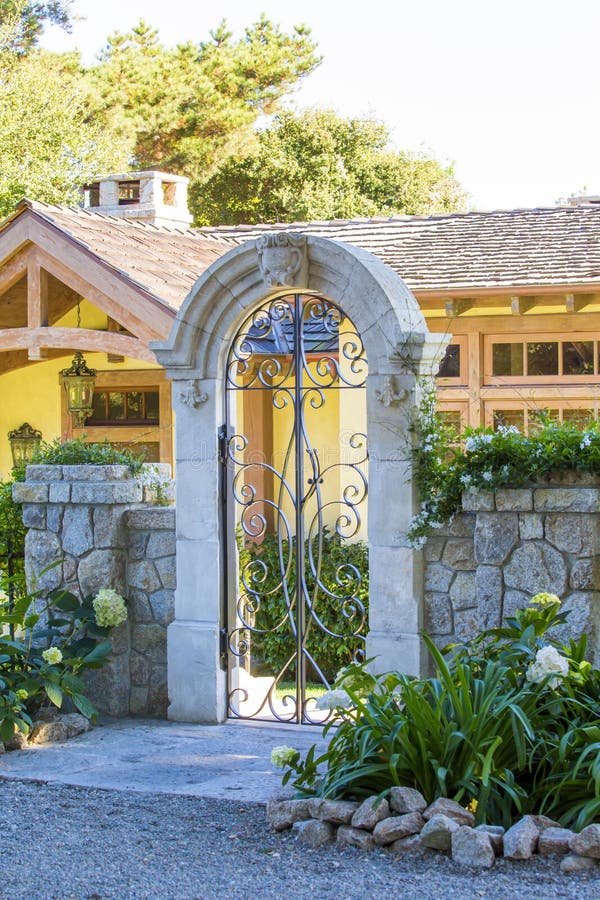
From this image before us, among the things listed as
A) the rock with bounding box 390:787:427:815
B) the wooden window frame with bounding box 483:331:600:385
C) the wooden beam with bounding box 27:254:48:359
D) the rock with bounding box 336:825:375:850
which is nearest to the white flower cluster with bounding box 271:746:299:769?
the rock with bounding box 336:825:375:850

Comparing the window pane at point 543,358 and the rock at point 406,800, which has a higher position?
the window pane at point 543,358

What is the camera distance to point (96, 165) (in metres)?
21.9

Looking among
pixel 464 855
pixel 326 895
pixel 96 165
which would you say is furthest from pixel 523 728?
pixel 96 165

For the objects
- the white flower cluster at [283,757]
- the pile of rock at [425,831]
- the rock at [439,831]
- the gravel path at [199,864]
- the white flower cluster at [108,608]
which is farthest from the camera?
the white flower cluster at [108,608]

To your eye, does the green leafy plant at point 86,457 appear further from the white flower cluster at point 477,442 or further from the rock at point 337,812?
the rock at point 337,812

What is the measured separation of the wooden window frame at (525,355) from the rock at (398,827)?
778cm

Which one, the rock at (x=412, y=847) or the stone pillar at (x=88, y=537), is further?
the stone pillar at (x=88, y=537)

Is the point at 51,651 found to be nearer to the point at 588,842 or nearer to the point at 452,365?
the point at 588,842

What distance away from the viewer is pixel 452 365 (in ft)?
38.9

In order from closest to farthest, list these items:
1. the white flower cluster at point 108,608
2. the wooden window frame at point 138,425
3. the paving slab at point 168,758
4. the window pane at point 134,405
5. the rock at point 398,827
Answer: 1. the rock at point 398,827
2. the paving slab at point 168,758
3. the white flower cluster at point 108,608
4. the wooden window frame at point 138,425
5. the window pane at point 134,405

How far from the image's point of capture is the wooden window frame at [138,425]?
42.0 ft

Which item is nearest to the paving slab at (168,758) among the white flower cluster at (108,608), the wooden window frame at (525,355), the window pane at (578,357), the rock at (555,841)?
the white flower cluster at (108,608)

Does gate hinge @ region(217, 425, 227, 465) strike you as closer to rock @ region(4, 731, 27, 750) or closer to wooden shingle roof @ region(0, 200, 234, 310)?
rock @ region(4, 731, 27, 750)

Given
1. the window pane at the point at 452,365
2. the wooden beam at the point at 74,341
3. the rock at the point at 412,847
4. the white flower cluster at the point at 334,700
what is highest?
the wooden beam at the point at 74,341
